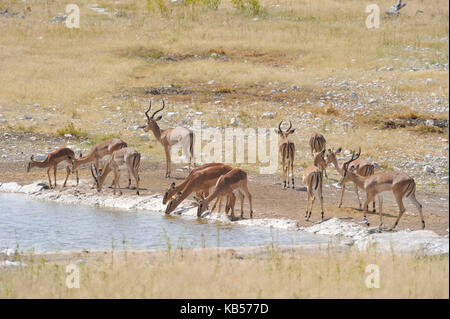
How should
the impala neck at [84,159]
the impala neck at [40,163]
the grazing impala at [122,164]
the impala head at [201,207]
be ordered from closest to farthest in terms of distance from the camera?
the impala head at [201,207] → the grazing impala at [122,164] → the impala neck at [40,163] → the impala neck at [84,159]

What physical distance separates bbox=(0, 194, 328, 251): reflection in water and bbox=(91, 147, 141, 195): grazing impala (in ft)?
3.90

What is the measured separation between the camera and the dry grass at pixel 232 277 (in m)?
7.04

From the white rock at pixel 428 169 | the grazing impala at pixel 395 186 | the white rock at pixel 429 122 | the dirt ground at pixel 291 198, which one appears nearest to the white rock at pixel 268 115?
the white rock at pixel 429 122

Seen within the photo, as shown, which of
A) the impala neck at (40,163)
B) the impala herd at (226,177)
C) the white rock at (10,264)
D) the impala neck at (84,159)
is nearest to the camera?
the white rock at (10,264)

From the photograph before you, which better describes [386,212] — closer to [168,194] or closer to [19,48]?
[168,194]

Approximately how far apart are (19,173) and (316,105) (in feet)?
34.0

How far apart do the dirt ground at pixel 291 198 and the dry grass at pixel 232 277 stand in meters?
3.42

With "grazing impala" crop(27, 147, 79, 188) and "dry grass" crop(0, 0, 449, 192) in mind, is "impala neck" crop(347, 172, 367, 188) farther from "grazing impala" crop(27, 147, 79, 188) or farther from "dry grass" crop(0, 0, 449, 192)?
"grazing impala" crop(27, 147, 79, 188)

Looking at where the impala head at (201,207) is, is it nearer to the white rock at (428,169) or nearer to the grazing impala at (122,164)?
the grazing impala at (122,164)

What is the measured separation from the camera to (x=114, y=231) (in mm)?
11898

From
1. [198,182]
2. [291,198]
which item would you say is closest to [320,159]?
[291,198]

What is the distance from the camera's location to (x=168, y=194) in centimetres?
1339

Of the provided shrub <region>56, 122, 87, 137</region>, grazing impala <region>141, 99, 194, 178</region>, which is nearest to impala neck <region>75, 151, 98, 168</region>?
grazing impala <region>141, 99, 194, 178</region>
